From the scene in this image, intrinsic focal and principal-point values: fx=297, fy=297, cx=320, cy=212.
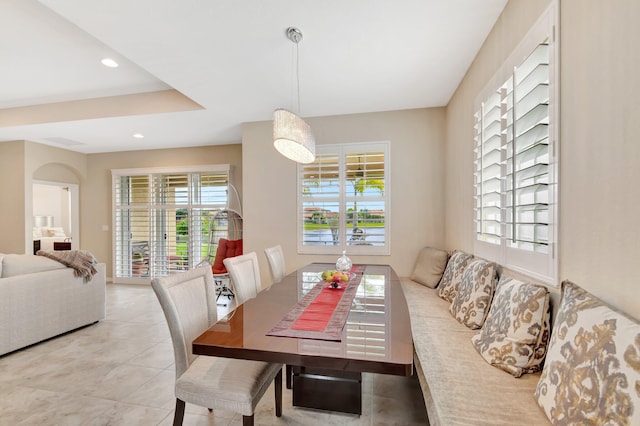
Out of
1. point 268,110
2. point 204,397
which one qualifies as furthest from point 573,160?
point 268,110

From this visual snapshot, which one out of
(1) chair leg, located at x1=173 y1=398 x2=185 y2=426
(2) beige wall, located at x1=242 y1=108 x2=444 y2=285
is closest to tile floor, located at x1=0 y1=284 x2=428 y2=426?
(1) chair leg, located at x1=173 y1=398 x2=185 y2=426

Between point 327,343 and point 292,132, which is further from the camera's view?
point 292,132

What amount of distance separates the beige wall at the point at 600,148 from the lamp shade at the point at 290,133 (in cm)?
151

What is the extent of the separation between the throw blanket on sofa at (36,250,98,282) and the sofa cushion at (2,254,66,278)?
0.07 m

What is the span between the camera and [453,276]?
267 cm

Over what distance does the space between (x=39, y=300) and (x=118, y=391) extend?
165 centimetres

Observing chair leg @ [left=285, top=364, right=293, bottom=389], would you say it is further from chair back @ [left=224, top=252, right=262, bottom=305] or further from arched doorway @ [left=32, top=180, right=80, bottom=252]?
arched doorway @ [left=32, top=180, right=80, bottom=252]

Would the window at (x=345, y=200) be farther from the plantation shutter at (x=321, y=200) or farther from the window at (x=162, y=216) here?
the window at (x=162, y=216)

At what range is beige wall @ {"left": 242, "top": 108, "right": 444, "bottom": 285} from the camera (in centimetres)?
372

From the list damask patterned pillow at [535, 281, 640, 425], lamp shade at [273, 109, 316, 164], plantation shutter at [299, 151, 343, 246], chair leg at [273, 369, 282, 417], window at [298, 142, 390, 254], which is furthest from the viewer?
plantation shutter at [299, 151, 343, 246]

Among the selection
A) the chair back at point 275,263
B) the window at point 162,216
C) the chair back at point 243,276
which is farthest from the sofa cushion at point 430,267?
the window at point 162,216

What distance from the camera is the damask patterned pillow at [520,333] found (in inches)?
55.2

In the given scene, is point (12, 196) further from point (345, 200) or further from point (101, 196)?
point (345, 200)

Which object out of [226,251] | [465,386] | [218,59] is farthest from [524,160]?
[226,251]
